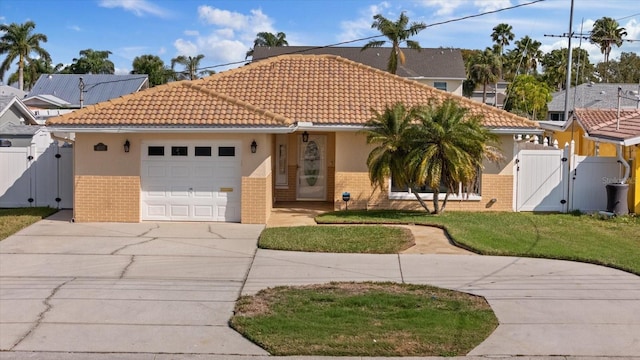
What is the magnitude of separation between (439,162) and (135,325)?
→ 9.72m

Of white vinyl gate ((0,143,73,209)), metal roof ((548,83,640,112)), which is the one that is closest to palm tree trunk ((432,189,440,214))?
white vinyl gate ((0,143,73,209))

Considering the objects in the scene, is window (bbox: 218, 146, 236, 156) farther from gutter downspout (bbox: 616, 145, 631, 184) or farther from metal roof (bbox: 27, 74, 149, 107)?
metal roof (bbox: 27, 74, 149, 107)

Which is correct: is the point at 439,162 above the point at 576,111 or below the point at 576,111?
below

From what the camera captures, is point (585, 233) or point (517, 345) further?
point (585, 233)

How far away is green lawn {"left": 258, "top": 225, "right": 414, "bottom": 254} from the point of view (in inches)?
543

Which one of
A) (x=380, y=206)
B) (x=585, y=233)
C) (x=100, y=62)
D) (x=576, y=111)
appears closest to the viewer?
(x=585, y=233)

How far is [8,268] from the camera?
12062mm

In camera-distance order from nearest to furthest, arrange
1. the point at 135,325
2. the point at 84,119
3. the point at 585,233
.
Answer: the point at 135,325 → the point at 585,233 → the point at 84,119

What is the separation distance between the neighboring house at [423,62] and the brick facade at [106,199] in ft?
126

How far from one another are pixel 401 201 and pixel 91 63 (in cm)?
7336

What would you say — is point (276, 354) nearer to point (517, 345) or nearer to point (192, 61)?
point (517, 345)

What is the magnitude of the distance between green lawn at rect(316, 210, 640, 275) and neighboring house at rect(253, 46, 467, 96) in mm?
37321

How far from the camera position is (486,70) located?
6544cm

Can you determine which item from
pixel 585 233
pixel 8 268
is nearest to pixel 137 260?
pixel 8 268
